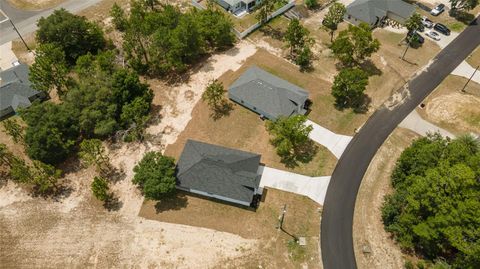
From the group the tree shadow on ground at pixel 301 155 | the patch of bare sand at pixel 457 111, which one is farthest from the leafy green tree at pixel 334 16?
the tree shadow on ground at pixel 301 155

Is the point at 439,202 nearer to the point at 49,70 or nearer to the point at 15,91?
the point at 49,70

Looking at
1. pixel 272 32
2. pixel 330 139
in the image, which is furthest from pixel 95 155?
pixel 272 32

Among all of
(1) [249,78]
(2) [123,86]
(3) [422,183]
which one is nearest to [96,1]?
(2) [123,86]

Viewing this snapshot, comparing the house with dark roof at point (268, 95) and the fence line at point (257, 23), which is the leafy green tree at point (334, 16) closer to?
the fence line at point (257, 23)

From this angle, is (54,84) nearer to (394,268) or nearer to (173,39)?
(173,39)

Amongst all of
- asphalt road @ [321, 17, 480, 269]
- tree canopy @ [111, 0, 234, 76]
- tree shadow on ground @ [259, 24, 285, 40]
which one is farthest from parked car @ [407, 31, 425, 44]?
tree canopy @ [111, 0, 234, 76]
